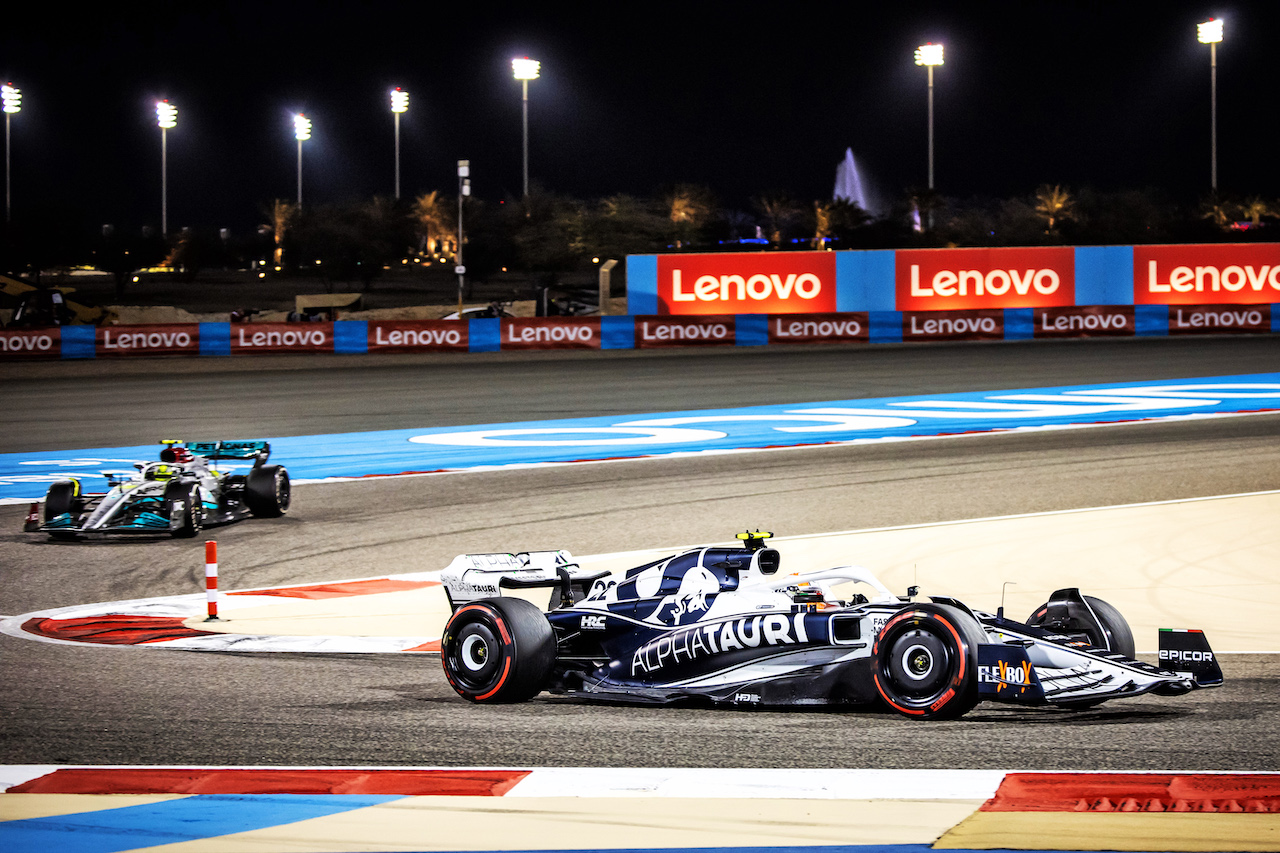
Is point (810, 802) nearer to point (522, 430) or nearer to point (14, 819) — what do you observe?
point (14, 819)

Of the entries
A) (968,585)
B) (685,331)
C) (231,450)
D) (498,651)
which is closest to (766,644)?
(498,651)

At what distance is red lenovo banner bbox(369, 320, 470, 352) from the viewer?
37031mm

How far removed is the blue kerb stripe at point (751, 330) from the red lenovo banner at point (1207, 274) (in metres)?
12.1

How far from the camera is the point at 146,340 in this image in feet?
118

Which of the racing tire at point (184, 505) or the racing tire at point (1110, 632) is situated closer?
the racing tire at point (1110, 632)

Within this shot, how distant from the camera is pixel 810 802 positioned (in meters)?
5.27

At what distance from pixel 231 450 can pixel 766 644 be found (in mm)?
9118

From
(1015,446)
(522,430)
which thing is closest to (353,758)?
(1015,446)

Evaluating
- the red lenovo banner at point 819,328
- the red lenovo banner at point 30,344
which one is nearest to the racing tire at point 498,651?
the red lenovo banner at point 30,344

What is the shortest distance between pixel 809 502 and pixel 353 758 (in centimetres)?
910

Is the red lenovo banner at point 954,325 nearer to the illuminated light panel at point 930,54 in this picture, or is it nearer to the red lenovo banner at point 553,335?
the red lenovo banner at point 553,335

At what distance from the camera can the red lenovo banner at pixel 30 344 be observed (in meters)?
34.9

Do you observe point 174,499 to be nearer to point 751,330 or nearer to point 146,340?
point 146,340

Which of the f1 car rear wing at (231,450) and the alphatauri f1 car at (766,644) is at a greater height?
the f1 car rear wing at (231,450)
